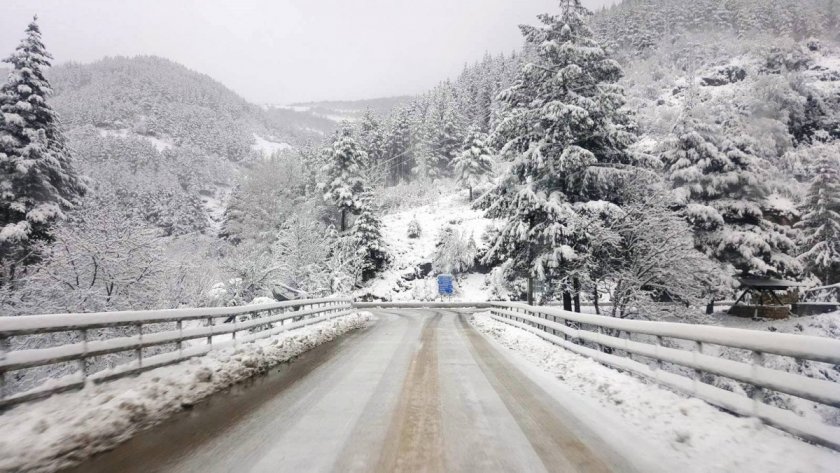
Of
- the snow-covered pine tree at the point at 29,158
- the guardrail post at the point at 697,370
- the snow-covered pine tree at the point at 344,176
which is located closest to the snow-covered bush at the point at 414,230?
the snow-covered pine tree at the point at 344,176

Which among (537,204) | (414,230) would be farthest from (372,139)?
(537,204)

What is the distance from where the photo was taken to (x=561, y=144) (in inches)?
693

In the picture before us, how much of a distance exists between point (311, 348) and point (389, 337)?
3.37 m

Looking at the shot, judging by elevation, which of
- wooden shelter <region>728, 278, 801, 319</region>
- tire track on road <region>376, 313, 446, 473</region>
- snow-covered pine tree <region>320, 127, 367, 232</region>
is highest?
snow-covered pine tree <region>320, 127, 367, 232</region>

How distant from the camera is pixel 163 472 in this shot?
327cm

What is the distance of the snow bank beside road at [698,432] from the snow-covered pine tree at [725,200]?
20.0m

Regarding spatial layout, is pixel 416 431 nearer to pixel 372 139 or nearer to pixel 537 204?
pixel 537 204

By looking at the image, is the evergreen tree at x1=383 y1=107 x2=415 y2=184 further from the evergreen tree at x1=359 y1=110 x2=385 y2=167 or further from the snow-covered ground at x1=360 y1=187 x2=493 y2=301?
the snow-covered ground at x1=360 y1=187 x2=493 y2=301

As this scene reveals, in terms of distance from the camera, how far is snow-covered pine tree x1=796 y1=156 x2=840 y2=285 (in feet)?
108

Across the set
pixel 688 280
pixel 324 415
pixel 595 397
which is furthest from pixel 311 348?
pixel 688 280

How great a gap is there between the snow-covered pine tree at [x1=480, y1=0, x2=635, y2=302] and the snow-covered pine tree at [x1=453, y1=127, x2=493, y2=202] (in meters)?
43.1

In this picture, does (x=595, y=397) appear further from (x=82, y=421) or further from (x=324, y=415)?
(x=82, y=421)

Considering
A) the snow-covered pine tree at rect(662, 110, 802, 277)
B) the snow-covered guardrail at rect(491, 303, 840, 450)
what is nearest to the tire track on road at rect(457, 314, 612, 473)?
the snow-covered guardrail at rect(491, 303, 840, 450)

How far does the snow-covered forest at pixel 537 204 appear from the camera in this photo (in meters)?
16.2
